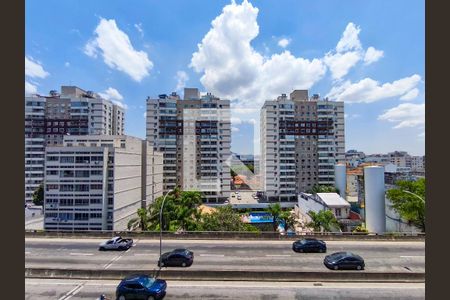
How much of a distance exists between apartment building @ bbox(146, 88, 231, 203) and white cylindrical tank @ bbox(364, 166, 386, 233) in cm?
3083

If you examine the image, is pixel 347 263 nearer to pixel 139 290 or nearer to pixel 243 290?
pixel 243 290

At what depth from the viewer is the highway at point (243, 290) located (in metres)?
12.2

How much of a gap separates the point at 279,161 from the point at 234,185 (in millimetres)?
12767

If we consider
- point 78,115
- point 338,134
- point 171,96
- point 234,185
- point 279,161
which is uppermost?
point 171,96

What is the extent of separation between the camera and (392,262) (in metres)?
16.0

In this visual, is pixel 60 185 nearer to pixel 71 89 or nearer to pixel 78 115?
pixel 78 115

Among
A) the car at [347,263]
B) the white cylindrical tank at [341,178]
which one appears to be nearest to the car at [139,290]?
the car at [347,263]

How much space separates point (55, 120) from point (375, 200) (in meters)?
72.6

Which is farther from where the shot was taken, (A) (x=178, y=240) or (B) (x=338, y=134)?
(B) (x=338, y=134)

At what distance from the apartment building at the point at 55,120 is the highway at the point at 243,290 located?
57733mm

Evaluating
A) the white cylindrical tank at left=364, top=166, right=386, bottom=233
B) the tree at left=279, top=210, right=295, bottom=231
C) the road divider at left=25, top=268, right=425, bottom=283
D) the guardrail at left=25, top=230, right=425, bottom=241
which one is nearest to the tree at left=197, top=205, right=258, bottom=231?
the guardrail at left=25, top=230, right=425, bottom=241

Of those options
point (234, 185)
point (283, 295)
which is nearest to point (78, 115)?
point (234, 185)

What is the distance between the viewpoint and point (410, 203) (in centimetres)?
2917

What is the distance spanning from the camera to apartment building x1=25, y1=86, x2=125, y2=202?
61250 mm
